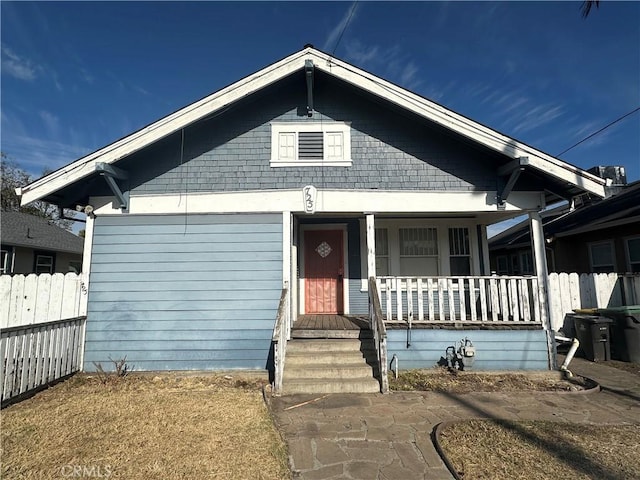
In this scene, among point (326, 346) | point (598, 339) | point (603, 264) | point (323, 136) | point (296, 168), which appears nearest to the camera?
point (326, 346)

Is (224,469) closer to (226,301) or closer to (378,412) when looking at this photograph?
(378,412)

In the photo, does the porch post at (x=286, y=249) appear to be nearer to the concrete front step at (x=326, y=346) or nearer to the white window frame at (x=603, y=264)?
the concrete front step at (x=326, y=346)

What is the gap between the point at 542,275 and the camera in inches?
259

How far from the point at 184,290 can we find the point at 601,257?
1331cm

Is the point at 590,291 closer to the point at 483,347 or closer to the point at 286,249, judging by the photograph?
the point at 483,347

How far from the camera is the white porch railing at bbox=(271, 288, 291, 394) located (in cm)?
523

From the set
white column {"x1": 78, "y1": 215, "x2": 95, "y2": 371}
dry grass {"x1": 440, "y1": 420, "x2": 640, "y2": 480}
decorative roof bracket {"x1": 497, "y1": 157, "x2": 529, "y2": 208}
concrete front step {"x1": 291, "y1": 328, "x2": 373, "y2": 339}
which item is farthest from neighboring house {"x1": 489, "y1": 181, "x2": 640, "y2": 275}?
white column {"x1": 78, "y1": 215, "x2": 95, "y2": 371}

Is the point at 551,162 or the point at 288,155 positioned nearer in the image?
the point at 551,162

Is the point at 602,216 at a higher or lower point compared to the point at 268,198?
higher

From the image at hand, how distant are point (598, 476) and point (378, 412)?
2.28 m

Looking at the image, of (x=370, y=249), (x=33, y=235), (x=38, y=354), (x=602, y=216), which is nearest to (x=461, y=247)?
(x=370, y=249)

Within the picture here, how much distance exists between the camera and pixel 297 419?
4336mm

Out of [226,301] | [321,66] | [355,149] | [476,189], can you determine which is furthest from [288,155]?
[476,189]

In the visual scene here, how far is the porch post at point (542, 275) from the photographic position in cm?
622
